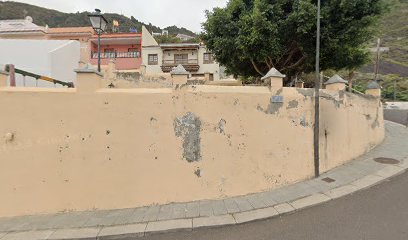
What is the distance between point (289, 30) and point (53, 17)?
68.2 m

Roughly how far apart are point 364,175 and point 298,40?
6173 millimetres

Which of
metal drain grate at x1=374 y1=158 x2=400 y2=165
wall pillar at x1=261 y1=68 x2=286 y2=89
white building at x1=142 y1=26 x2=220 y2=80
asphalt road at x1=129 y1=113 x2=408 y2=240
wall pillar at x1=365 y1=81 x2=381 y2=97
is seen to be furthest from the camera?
white building at x1=142 y1=26 x2=220 y2=80

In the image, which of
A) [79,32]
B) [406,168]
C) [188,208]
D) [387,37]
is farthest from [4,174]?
[387,37]

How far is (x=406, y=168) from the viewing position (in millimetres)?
7219

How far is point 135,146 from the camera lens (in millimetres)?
5852

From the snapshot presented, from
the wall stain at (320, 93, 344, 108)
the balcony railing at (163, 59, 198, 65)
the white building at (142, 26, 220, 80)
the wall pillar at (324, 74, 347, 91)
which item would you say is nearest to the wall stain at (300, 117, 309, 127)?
the wall stain at (320, 93, 344, 108)

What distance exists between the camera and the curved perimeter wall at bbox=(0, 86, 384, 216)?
18.6 feet

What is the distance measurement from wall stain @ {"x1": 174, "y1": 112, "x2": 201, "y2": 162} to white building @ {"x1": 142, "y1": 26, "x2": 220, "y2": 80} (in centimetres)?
2452

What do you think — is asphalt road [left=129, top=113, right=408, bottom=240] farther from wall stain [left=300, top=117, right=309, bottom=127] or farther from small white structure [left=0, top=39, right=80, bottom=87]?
small white structure [left=0, top=39, right=80, bottom=87]

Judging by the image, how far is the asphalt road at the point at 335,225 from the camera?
428cm

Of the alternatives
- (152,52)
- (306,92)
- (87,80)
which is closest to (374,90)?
(306,92)

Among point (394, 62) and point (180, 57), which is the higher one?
point (394, 62)

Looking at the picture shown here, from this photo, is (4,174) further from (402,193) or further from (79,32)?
(79,32)

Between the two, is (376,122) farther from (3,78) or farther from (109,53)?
(109,53)
